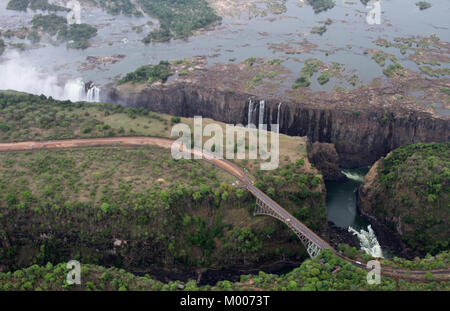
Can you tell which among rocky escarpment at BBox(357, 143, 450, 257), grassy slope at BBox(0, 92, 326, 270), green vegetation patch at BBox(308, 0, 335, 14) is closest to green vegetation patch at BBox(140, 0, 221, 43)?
green vegetation patch at BBox(308, 0, 335, 14)

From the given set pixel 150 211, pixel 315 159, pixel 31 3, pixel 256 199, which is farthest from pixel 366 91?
pixel 31 3

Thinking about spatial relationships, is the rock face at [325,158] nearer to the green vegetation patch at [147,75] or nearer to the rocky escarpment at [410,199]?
the rocky escarpment at [410,199]

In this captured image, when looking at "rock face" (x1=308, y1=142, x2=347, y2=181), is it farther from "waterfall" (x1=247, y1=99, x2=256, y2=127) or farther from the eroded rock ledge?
"waterfall" (x1=247, y1=99, x2=256, y2=127)

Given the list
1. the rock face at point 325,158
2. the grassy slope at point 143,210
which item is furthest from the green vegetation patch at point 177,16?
the grassy slope at point 143,210

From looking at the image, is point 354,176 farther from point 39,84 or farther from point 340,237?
point 39,84

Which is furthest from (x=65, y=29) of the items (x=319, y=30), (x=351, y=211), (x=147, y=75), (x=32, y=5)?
(x=351, y=211)

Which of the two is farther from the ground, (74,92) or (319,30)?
(319,30)

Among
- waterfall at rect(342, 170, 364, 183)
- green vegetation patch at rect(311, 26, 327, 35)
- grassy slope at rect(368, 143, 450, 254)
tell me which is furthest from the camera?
green vegetation patch at rect(311, 26, 327, 35)
